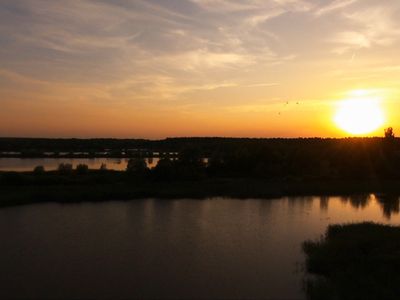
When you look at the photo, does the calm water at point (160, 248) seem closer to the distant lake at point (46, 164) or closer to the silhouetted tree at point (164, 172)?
the silhouetted tree at point (164, 172)

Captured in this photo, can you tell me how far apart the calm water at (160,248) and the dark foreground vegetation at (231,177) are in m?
4.43

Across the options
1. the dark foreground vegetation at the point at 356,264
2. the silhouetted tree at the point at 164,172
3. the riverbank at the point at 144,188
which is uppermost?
the silhouetted tree at the point at 164,172

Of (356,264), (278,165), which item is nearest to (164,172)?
(278,165)

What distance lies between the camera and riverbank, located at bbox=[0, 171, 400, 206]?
123 ft

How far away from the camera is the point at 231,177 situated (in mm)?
55531

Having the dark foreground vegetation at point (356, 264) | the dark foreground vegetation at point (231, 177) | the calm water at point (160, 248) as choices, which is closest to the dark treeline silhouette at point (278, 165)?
the dark foreground vegetation at point (231, 177)

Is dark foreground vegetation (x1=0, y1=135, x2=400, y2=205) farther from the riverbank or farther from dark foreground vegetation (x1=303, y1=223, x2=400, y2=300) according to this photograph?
dark foreground vegetation (x1=303, y1=223, x2=400, y2=300)

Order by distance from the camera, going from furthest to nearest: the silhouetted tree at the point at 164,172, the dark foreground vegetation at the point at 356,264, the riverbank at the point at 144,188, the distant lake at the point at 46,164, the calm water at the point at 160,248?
1. the distant lake at the point at 46,164
2. the silhouetted tree at the point at 164,172
3. the riverbank at the point at 144,188
4. the calm water at the point at 160,248
5. the dark foreground vegetation at the point at 356,264

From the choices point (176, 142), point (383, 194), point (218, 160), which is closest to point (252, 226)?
point (383, 194)

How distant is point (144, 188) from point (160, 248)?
68.7 ft

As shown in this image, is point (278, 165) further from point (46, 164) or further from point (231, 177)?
point (46, 164)

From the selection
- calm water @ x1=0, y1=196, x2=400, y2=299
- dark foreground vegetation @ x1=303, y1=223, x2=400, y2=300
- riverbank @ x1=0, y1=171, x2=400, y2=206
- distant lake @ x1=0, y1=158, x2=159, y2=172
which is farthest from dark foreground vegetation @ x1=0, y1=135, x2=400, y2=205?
dark foreground vegetation @ x1=303, y1=223, x2=400, y2=300

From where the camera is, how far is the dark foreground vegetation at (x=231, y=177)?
39928 millimetres

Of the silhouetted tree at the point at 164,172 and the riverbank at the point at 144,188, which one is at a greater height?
the silhouetted tree at the point at 164,172
